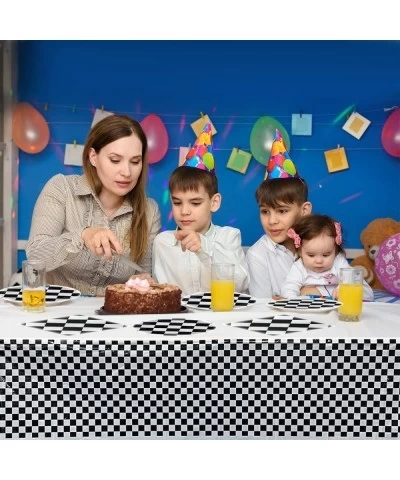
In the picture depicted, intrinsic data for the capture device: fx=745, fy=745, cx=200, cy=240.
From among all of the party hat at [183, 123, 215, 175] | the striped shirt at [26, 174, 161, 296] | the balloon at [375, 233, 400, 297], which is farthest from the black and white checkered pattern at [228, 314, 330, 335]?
the balloon at [375, 233, 400, 297]

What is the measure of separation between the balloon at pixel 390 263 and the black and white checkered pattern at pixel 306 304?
1.93 meters

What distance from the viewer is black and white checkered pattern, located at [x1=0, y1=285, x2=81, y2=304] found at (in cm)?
262

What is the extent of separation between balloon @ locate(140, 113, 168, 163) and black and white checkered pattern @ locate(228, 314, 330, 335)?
283 centimetres

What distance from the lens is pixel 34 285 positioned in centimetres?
239

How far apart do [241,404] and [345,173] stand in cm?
322

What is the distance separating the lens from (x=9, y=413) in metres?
2.08

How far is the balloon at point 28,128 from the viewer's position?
16.5ft

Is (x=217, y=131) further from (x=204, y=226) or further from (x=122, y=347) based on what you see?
(x=122, y=347)

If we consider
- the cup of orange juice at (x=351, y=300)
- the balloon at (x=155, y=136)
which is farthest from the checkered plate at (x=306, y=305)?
the balloon at (x=155, y=136)

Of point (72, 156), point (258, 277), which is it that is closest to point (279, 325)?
point (258, 277)

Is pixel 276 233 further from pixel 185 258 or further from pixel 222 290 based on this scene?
pixel 222 290

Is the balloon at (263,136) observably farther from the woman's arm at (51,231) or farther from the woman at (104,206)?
the woman's arm at (51,231)

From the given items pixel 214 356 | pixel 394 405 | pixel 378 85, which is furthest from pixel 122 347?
pixel 378 85

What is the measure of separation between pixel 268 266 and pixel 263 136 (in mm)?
1609
